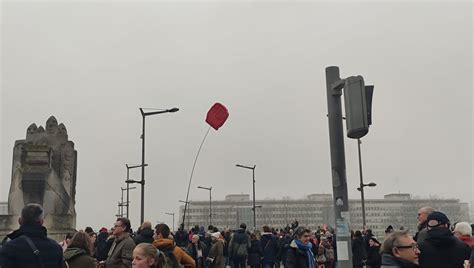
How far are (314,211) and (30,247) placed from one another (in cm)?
14060

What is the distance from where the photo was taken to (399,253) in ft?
13.8

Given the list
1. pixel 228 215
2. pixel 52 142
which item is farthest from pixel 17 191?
pixel 228 215

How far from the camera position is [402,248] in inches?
166

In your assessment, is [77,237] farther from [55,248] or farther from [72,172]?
[72,172]

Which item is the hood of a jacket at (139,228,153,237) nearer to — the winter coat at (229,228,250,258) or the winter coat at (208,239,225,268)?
the winter coat at (208,239,225,268)

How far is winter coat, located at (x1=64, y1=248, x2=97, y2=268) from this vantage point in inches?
230

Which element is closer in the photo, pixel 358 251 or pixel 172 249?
pixel 172 249

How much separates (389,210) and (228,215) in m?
43.6

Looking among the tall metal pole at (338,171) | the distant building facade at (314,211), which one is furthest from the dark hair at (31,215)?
the distant building facade at (314,211)

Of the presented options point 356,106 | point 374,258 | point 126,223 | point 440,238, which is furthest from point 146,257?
point 374,258

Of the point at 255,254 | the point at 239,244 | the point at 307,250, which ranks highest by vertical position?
the point at 307,250

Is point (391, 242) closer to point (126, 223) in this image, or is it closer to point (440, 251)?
point (440, 251)

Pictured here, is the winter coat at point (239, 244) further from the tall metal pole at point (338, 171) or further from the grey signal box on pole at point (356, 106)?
the grey signal box on pole at point (356, 106)

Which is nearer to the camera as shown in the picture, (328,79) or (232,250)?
(328,79)
